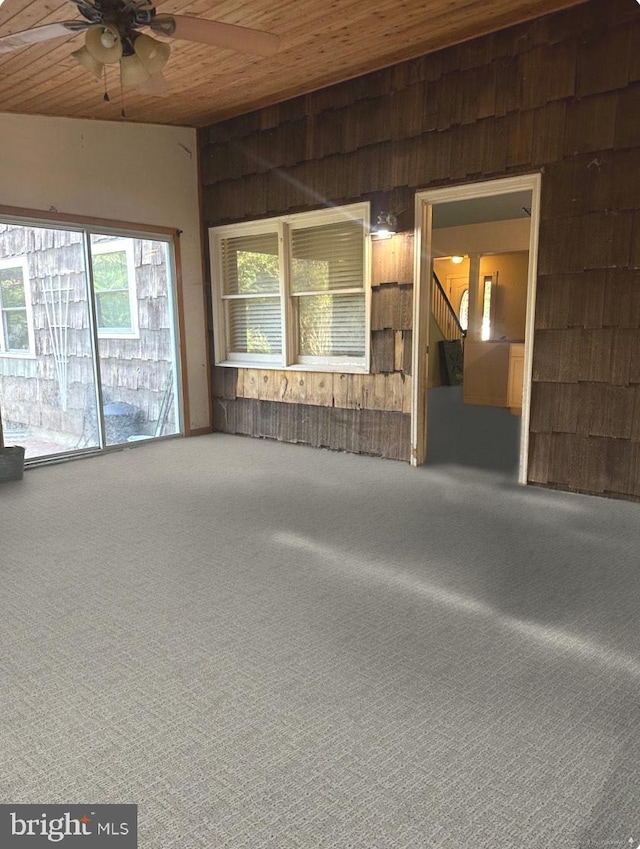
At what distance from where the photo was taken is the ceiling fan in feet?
8.91

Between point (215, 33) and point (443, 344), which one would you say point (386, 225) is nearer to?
point (215, 33)

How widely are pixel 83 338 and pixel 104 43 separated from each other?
10.8 ft

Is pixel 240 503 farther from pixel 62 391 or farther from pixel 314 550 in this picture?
pixel 62 391

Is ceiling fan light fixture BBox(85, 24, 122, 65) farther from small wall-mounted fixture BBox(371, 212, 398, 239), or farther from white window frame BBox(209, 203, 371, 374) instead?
white window frame BBox(209, 203, 371, 374)

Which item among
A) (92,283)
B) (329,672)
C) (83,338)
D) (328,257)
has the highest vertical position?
(328,257)

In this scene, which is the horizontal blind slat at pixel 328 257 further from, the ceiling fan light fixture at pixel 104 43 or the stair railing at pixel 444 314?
the stair railing at pixel 444 314

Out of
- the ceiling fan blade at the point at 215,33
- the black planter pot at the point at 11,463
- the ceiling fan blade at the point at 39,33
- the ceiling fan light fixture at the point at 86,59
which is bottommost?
the black planter pot at the point at 11,463

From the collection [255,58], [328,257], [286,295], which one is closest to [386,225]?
[328,257]

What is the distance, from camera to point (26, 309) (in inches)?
209

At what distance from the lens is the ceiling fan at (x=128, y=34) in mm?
2717

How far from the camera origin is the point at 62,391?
18.5 ft

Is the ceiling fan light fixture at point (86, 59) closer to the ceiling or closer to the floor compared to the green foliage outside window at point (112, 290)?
closer to the ceiling

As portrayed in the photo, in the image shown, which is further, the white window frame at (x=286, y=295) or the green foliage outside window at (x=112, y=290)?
the green foliage outside window at (x=112, y=290)

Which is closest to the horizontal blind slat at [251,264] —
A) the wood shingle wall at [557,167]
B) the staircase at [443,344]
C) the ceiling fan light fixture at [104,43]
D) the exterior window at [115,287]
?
the exterior window at [115,287]
